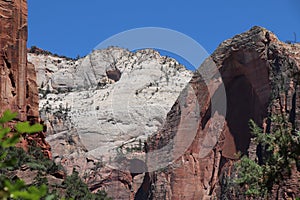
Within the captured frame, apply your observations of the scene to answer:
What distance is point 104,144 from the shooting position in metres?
97.2

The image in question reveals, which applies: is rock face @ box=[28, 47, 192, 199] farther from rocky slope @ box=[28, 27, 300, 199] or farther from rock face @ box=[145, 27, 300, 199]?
rock face @ box=[145, 27, 300, 199]

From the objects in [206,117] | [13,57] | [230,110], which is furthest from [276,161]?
[206,117]

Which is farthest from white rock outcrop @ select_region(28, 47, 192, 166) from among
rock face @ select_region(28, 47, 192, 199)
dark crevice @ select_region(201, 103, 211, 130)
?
dark crevice @ select_region(201, 103, 211, 130)

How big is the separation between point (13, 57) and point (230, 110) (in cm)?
1540

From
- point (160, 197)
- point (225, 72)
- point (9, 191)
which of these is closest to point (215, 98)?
point (225, 72)

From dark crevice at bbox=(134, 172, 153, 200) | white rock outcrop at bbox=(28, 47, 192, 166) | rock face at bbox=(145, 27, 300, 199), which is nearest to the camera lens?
rock face at bbox=(145, 27, 300, 199)

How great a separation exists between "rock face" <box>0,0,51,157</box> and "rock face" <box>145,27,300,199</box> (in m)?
12.0

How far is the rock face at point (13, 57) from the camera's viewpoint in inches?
1905

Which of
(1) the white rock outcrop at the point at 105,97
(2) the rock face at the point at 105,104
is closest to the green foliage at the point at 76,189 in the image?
(2) the rock face at the point at 105,104

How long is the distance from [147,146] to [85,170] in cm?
2233

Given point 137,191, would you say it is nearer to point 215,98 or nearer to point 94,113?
point 215,98

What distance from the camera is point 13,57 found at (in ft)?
162

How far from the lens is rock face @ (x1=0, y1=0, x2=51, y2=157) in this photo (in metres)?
48.4

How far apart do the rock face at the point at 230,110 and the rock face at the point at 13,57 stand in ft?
39.3
